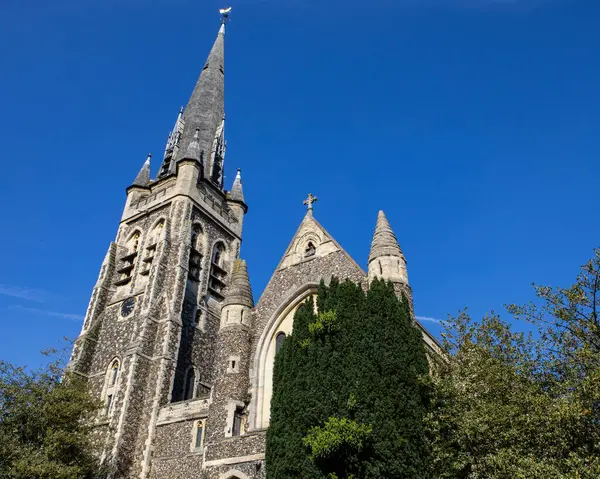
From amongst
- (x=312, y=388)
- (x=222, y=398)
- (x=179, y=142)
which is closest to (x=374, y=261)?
(x=312, y=388)

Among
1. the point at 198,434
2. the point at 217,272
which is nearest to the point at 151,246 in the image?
the point at 217,272

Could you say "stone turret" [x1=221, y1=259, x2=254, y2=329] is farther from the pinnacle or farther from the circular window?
the circular window

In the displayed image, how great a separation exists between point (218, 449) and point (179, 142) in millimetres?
23076

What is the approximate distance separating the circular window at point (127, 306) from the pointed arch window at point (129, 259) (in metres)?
1.64

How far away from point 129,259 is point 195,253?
387 cm

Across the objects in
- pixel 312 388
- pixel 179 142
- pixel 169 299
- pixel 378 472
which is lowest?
pixel 378 472

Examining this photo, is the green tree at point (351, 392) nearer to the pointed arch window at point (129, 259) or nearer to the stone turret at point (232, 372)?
the stone turret at point (232, 372)

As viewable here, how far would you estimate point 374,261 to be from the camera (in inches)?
731

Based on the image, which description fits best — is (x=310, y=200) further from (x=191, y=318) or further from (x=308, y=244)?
(x=191, y=318)

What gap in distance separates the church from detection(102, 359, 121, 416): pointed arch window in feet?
0.19

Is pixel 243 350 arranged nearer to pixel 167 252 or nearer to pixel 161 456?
pixel 161 456

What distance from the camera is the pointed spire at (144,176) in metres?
33.9

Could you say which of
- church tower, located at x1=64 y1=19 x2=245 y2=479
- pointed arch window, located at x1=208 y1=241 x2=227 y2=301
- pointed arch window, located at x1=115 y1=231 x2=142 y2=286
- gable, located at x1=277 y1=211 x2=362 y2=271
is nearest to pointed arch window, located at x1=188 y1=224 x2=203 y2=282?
church tower, located at x1=64 y1=19 x2=245 y2=479

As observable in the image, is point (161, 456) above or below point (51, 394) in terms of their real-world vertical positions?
below
